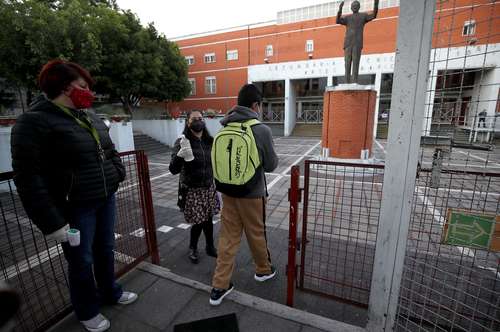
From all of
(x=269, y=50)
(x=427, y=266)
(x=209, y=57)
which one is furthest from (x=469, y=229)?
(x=209, y=57)

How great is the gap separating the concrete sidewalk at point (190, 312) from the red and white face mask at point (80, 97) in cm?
158

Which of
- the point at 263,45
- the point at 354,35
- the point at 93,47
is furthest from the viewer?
the point at 263,45

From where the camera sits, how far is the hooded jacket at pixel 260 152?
1926 millimetres

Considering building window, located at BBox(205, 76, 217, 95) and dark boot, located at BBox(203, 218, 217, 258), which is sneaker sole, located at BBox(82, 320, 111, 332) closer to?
dark boot, located at BBox(203, 218, 217, 258)

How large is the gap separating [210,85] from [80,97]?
82.9 ft

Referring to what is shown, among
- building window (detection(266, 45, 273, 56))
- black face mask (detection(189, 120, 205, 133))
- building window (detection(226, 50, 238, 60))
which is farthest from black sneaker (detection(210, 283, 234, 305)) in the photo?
building window (detection(226, 50, 238, 60))

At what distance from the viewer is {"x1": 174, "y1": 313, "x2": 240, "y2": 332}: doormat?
5.94ft

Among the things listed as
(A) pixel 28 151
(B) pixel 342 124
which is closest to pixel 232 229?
(A) pixel 28 151

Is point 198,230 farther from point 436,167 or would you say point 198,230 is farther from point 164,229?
point 436,167

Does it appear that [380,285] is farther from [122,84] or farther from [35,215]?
[122,84]

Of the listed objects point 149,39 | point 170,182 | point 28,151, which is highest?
point 149,39

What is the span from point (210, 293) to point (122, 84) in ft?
48.2

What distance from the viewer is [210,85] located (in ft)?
83.5

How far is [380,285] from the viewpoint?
1553 mm
